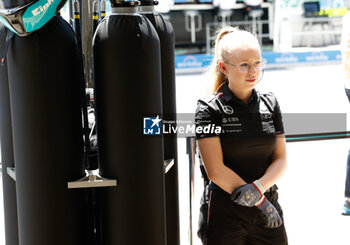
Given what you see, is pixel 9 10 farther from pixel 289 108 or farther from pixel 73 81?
pixel 289 108

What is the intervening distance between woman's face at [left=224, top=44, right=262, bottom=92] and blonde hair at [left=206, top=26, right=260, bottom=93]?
19 millimetres

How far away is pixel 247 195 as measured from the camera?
1722 mm

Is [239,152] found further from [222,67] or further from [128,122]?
[128,122]

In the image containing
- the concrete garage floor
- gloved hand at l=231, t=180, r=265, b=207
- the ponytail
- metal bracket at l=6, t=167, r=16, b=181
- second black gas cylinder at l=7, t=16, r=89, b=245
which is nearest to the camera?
second black gas cylinder at l=7, t=16, r=89, b=245

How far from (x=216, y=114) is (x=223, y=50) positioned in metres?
0.23

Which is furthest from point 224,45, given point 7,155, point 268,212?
point 7,155

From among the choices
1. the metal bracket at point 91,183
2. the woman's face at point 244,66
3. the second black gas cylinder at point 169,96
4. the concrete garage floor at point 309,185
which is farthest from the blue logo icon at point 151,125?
the concrete garage floor at point 309,185

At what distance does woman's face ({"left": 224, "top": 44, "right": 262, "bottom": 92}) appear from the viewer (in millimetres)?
1756

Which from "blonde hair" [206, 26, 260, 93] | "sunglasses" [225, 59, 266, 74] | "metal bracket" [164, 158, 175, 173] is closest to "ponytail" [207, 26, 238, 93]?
"blonde hair" [206, 26, 260, 93]

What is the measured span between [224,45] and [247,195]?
20.7 inches

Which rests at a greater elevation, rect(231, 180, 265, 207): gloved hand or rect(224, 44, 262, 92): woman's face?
rect(224, 44, 262, 92): woman's face

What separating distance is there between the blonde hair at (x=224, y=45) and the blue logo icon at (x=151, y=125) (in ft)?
1.43

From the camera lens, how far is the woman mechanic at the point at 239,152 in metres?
1.76

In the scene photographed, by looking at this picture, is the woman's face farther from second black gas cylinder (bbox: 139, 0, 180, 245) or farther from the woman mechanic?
second black gas cylinder (bbox: 139, 0, 180, 245)
